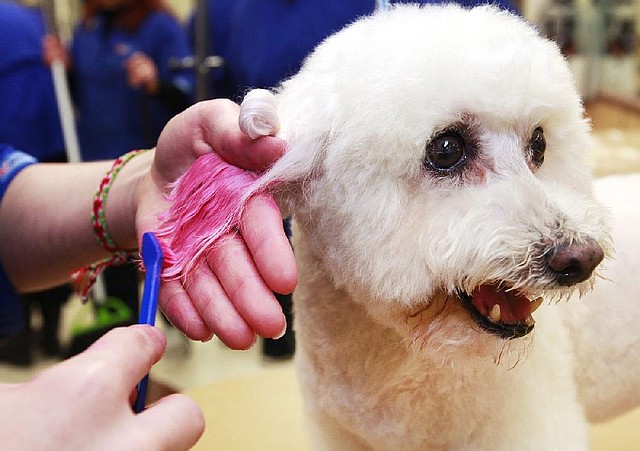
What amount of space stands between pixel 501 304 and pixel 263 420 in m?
0.53

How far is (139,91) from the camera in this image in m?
1.87

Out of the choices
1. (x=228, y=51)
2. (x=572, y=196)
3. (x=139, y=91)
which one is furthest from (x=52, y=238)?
(x=139, y=91)

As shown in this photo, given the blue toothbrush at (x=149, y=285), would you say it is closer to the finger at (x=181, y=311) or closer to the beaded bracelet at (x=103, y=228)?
the finger at (x=181, y=311)

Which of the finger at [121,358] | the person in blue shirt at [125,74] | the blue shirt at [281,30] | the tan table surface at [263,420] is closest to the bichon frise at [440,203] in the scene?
the finger at [121,358]

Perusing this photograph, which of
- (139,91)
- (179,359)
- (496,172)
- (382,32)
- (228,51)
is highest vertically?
(382,32)

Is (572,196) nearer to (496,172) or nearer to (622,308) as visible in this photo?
(496,172)

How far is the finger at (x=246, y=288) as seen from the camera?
0.47 m

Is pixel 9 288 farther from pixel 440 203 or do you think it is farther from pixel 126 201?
pixel 440 203

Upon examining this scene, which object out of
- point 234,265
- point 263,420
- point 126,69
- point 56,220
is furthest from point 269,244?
point 126,69

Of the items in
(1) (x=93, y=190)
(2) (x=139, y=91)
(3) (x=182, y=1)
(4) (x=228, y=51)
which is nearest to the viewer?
(1) (x=93, y=190)

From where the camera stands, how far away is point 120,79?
1.91m

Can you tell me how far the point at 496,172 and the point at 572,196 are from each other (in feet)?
0.25

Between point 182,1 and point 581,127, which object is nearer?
point 581,127

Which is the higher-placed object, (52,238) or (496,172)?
(496,172)
